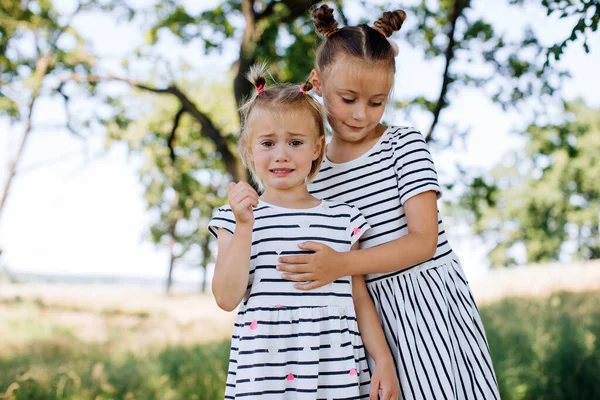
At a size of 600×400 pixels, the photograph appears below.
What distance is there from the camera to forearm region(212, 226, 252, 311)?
182 cm

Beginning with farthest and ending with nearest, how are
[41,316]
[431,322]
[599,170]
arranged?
[599,170] → [41,316] → [431,322]

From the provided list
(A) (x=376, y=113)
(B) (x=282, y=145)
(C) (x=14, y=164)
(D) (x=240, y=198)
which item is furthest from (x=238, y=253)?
(C) (x=14, y=164)

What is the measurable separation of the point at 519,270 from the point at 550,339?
7067mm

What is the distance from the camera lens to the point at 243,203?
1.81m

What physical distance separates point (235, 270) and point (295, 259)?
0.18m

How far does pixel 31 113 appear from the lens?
30.3 feet

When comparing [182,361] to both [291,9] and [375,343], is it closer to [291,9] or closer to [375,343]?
[291,9]

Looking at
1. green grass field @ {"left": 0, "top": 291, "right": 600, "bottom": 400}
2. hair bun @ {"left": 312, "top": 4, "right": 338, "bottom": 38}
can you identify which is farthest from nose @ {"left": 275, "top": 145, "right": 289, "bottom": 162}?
green grass field @ {"left": 0, "top": 291, "right": 600, "bottom": 400}

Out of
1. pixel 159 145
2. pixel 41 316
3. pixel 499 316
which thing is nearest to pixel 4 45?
pixel 159 145

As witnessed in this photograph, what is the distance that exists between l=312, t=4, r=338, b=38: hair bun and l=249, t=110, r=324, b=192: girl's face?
0.45 m

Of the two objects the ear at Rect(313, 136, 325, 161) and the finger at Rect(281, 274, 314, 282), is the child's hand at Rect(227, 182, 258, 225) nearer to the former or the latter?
the finger at Rect(281, 274, 314, 282)

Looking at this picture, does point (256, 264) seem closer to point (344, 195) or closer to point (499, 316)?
point (344, 195)

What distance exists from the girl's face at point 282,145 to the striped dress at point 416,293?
26cm

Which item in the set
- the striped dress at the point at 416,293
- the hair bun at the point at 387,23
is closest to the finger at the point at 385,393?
the striped dress at the point at 416,293
